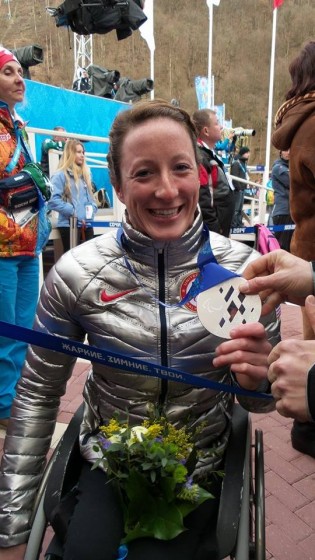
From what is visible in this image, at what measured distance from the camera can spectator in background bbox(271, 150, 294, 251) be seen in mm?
5836

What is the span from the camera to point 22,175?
2.76m

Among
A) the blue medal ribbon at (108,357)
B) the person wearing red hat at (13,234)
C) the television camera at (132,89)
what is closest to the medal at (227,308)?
the blue medal ribbon at (108,357)

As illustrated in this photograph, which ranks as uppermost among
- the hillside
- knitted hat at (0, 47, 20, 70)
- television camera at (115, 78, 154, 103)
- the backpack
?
the hillside

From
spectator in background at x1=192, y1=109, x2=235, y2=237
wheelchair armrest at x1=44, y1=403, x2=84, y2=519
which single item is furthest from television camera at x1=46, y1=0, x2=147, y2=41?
wheelchair armrest at x1=44, y1=403, x2=84, y2=519

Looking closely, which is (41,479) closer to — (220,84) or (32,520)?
(32,520)

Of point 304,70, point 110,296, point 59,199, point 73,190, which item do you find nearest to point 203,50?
point 73,190

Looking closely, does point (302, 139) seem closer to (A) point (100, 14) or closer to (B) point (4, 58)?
(B) point (4, 58)

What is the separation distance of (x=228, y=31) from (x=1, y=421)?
6444 cm

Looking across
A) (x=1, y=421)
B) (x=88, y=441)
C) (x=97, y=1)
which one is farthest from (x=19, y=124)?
(x=97, y=1)

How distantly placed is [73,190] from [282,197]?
249cm

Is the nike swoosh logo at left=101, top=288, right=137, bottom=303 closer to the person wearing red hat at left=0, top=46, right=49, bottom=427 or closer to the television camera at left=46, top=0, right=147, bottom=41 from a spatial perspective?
the person wearing red hat at left=0, top=46, right=49, bottom=427

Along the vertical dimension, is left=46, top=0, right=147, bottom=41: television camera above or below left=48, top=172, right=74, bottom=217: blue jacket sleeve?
above

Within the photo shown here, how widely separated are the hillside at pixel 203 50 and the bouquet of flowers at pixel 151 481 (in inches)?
2183

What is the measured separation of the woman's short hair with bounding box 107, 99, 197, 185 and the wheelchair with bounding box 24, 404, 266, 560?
93 centimetres
